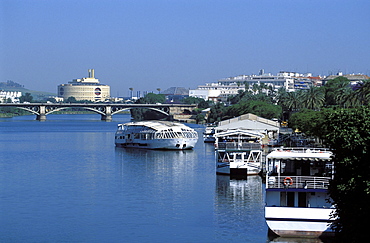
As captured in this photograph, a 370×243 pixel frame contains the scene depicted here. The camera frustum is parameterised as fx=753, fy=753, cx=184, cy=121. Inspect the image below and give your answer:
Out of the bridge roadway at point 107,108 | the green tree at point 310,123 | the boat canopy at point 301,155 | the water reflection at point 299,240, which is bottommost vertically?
the water reflection at point 299,240

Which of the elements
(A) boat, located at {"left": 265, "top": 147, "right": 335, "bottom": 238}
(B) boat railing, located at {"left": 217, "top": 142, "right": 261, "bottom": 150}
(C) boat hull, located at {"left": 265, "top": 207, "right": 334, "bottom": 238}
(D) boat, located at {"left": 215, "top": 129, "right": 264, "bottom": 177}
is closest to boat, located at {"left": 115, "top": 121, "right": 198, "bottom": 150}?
(B) boat railing, located at {"left": 217, "top": 142, "right": 261, "bottom": 150}

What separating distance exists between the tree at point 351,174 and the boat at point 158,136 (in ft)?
178

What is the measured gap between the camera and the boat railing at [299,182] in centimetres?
3059

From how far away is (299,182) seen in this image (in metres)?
31.0

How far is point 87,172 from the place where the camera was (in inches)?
2207

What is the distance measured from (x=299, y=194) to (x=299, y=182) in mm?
632

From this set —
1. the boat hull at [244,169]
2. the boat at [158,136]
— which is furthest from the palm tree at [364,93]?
the boat hull at [244,169]

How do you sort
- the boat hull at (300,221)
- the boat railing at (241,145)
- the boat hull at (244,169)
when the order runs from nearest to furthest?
the boat hull at (300,221)
the boat hull at (244,169)
the boat railing at (241,145)

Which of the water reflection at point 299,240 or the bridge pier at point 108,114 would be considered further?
the bridge pier at point 108,114

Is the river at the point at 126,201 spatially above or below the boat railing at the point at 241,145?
below

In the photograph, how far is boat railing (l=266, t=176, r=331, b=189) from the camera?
30.6 metres

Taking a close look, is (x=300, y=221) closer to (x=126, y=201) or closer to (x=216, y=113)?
(x=126, y=201)

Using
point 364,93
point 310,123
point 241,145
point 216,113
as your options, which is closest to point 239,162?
point 241,145

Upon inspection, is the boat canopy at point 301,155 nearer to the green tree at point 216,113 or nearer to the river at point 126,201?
the river at point 126,201
